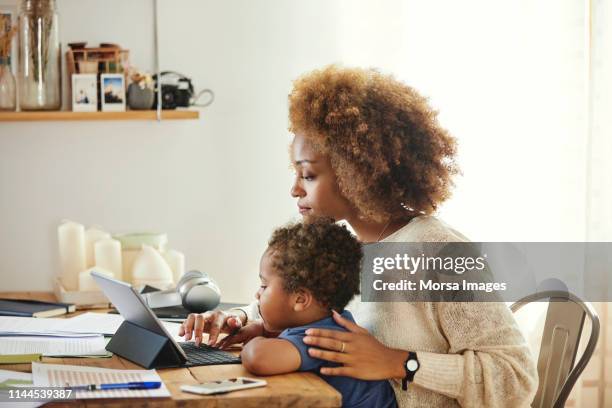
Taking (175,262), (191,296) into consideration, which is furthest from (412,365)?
(175,262)

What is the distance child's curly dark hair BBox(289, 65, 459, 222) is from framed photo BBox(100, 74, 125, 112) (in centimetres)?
131

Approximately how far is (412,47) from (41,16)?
1.27m

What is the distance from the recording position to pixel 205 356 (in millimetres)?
1569

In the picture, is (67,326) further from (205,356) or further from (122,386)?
(122,386)

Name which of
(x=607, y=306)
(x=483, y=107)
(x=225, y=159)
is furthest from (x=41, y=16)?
(x=607, y=306)

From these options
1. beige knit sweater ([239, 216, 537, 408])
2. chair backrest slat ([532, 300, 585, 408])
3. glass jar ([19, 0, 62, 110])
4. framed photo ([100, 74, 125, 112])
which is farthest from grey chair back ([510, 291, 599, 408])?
glass jar ([19, 0, 62, 110])

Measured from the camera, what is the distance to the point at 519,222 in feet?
10.1

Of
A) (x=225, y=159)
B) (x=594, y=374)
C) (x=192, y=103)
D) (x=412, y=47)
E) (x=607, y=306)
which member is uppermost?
(x=412, y=47)

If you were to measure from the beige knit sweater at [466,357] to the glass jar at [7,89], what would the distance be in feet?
6.06

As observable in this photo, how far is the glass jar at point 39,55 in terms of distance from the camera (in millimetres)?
2807

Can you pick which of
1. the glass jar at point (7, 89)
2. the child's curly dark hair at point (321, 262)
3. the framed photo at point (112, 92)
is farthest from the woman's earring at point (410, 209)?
the glass jar at point (7, 89)

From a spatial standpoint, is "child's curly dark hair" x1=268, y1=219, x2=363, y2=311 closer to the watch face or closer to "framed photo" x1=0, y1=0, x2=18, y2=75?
the watch face

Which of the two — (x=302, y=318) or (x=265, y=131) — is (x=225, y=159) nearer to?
(x=265, y=131)

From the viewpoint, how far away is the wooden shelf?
2885 mm
